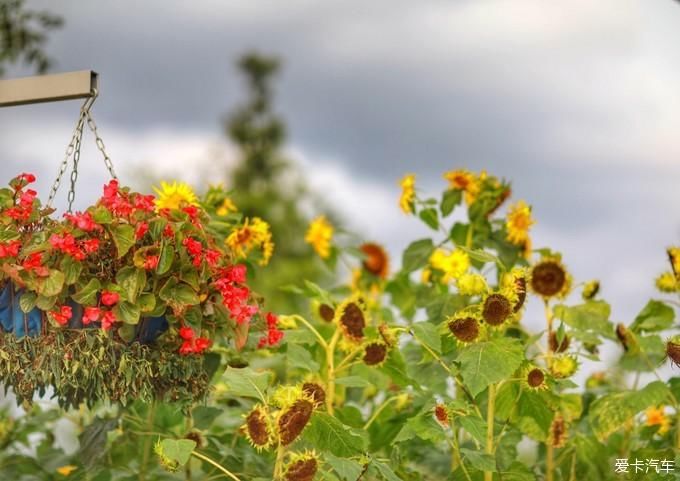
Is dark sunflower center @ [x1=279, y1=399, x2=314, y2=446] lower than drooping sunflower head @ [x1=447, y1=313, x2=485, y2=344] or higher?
lower

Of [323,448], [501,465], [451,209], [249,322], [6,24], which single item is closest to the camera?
[323,448]

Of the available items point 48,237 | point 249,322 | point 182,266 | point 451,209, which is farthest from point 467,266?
point 48,237

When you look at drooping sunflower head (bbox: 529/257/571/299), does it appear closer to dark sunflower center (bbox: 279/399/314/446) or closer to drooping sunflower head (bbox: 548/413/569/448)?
drooping sunflower head (bbox: 548/413/569/448)

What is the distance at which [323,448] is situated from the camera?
2.09 meters

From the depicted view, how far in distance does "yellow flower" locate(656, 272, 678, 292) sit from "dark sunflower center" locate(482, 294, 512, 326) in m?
0.77

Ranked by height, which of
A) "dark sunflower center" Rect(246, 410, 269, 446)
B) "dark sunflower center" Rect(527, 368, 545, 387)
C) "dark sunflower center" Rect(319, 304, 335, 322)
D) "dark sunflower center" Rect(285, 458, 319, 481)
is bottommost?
"dark sunflower center" Rect(285, 458, 319, 481)

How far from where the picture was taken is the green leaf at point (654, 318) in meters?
2.79

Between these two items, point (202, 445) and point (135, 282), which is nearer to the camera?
point (135, 282)

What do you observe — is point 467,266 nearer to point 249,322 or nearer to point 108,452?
point 249,322

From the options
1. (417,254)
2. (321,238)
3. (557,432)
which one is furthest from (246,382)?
(321,238)

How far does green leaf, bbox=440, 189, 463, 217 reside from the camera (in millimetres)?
3053

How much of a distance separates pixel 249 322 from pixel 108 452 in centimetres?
76

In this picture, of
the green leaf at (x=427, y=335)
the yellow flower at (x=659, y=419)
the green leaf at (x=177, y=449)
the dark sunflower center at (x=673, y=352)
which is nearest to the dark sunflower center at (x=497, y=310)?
the green leaf at (x=427, y=335)

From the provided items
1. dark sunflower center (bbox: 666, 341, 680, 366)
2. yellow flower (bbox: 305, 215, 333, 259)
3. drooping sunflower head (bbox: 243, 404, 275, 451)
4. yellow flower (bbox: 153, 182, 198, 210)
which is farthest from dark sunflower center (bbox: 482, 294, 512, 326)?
yellow flower (bbox: 305, 215, 333, 259)
